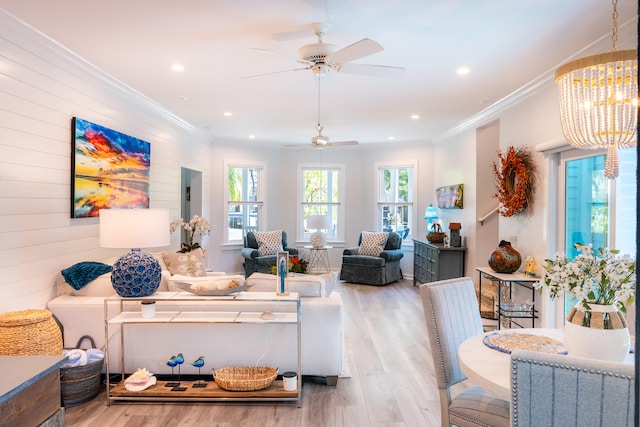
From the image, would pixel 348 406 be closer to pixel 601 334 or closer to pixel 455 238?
pixel 601 334

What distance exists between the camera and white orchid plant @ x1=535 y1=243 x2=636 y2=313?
5.30 ft

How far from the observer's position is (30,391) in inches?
61.6

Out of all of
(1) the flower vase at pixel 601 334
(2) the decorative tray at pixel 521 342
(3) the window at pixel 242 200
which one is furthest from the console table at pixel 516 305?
(3) the window at pixel 242 200

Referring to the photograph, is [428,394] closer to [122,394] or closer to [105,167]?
[122,394]

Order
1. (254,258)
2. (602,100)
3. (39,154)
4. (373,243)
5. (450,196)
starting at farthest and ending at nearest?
(373,243) → (254,258) → (450,196) → (39,154) → (602,100)

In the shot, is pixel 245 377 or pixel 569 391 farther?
pixel 245 377

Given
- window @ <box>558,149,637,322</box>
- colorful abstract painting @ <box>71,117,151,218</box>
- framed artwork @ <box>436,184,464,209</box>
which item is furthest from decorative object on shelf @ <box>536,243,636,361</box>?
framed artwork @ <box>436,184,464,209</box>

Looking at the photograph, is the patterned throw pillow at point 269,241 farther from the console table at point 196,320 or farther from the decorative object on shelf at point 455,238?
the console table at point 196,320

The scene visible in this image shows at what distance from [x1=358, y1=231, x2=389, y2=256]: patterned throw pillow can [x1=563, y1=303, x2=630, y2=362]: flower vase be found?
6.17 m

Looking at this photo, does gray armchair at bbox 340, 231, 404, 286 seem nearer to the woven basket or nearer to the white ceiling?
the white ceiling

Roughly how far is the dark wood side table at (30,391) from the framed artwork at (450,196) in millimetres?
6077

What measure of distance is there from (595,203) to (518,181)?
111 cm

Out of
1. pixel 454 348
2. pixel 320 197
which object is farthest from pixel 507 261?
pixel 320 197

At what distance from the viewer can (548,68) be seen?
3.91 meters
